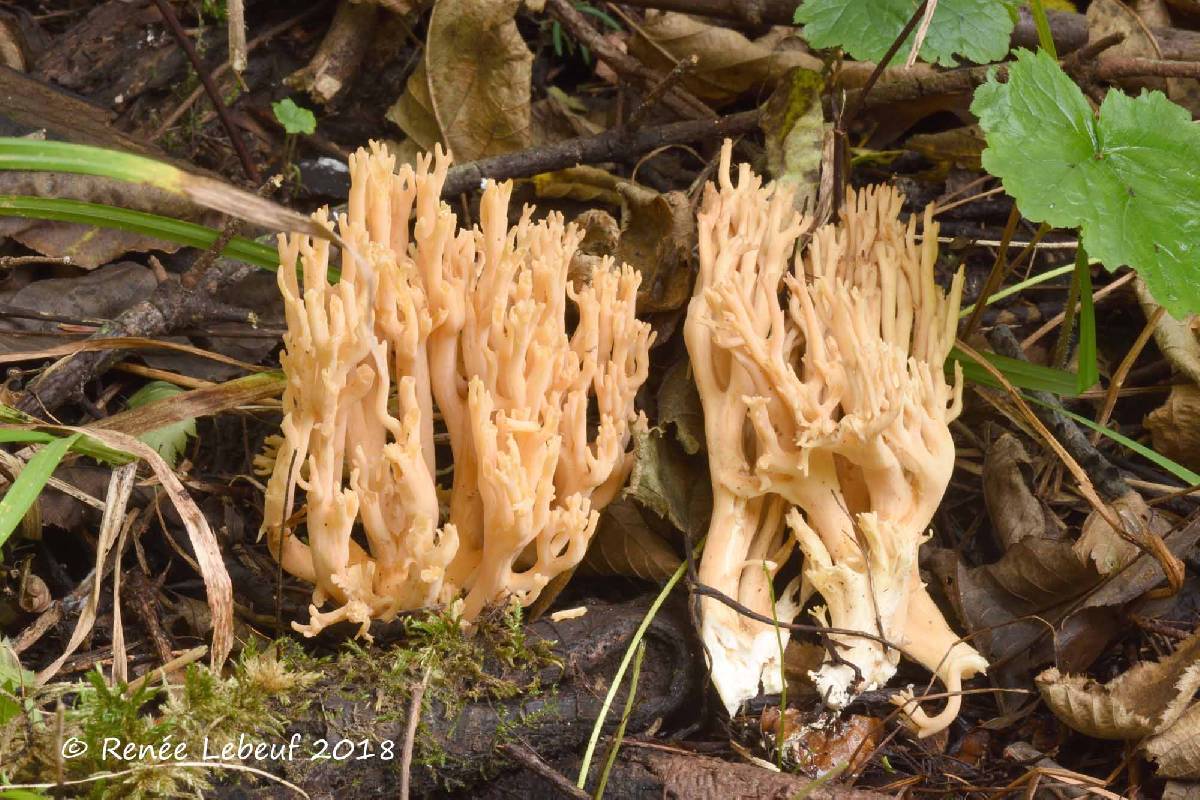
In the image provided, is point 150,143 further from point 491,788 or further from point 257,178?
point 491,788

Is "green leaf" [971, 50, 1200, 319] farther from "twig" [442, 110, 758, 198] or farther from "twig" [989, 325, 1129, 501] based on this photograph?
"twig" [442, 110, 758, 198]

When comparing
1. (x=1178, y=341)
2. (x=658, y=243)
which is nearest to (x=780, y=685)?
(x=658, y=243)

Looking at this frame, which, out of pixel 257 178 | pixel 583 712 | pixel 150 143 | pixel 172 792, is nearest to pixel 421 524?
pixel 583 712

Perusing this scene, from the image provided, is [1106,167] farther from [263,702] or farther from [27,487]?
[27,487]

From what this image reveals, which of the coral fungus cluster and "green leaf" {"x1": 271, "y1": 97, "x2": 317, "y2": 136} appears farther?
"green leaf" {"x1": 271, "y1": 97, "x2": 317, "y2": 136}

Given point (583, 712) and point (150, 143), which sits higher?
point (150, 143)

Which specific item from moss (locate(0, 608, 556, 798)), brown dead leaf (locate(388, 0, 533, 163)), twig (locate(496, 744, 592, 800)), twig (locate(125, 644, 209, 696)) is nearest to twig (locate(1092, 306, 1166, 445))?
moss (locate(0, 608, 556, 798))

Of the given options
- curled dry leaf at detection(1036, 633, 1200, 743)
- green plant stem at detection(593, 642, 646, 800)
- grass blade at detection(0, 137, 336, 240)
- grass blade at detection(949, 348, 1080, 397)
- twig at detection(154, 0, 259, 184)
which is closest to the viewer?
grass blade at detection(0, 137, 336, 240)
